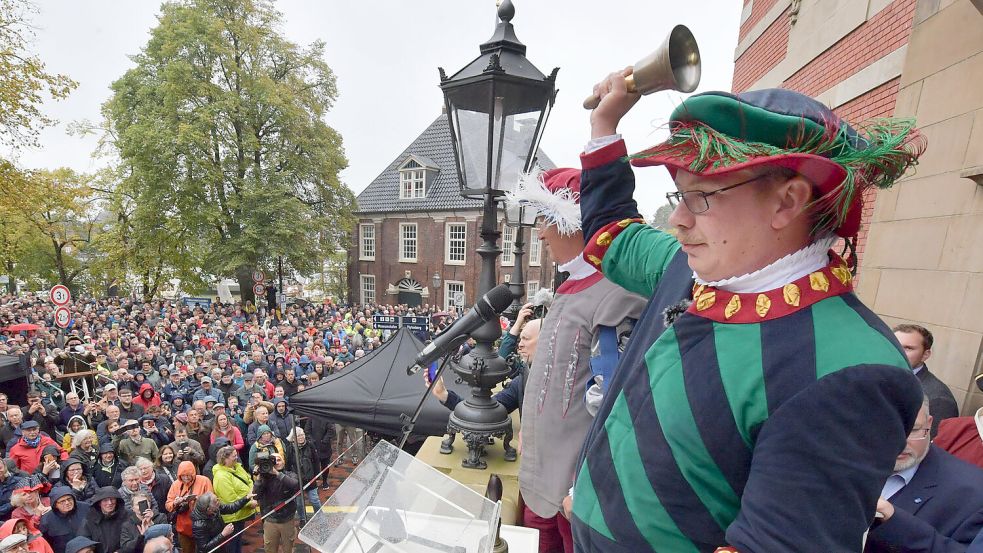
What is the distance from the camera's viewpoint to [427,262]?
27.5 metres

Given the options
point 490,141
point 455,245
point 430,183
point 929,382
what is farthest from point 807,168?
point 430,183

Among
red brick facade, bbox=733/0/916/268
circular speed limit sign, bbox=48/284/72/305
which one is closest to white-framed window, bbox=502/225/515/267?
circular speed limit sign, bbox=48/284/72/305

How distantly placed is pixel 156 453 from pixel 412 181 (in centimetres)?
2297

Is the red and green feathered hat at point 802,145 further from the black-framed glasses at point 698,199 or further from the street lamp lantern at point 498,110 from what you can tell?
the street lamp lantern at point 498,110

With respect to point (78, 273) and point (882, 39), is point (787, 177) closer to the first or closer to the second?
point (882, 39)

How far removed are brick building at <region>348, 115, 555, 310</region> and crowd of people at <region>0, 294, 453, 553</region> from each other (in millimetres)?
15380

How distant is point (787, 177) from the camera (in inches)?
40.0

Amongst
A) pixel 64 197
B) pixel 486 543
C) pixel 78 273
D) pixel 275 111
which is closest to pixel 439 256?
pixel 275 111

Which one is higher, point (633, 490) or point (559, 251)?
point (559, 251)

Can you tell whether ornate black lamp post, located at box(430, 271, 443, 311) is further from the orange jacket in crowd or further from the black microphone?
the black microphone

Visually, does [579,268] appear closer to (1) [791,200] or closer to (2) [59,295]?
(1) [791,200]

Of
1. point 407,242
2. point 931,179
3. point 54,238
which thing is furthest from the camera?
point 407,242

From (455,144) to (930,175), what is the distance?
369cm

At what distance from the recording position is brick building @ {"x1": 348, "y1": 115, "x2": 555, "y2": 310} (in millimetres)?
26359
